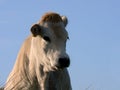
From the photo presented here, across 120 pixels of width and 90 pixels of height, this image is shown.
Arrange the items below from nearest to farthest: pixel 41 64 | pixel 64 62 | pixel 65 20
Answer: pixel 64 62 < pixel 41 64 < pixel 65 20

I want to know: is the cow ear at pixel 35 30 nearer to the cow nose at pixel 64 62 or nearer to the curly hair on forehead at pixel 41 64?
the curly hair on forehead at pixel 41 64

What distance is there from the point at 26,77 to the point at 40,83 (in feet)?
1.32

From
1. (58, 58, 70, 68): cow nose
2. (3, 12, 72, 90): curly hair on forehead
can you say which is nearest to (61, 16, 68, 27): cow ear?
(3, 12, 72, 90): curly hair on forehead

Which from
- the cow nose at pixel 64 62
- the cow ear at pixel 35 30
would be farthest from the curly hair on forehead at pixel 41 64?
the cow nose at pixel 64 62

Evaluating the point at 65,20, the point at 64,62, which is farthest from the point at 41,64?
the point at 65,20

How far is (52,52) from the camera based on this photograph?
109 feet

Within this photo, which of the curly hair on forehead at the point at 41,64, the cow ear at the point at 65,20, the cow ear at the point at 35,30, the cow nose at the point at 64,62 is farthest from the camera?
the cow ear at the point at 65,20

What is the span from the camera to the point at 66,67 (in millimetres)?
33062

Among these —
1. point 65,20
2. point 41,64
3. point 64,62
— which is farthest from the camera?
point 65,20

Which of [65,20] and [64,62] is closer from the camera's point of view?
[64,62]

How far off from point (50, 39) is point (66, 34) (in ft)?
1.16

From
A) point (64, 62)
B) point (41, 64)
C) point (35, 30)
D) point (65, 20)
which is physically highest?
point (65, 20)

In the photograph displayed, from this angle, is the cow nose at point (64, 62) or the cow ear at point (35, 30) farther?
the cow ear at point (35, 30)

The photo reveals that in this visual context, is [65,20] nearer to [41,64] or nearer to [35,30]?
[35,30]
